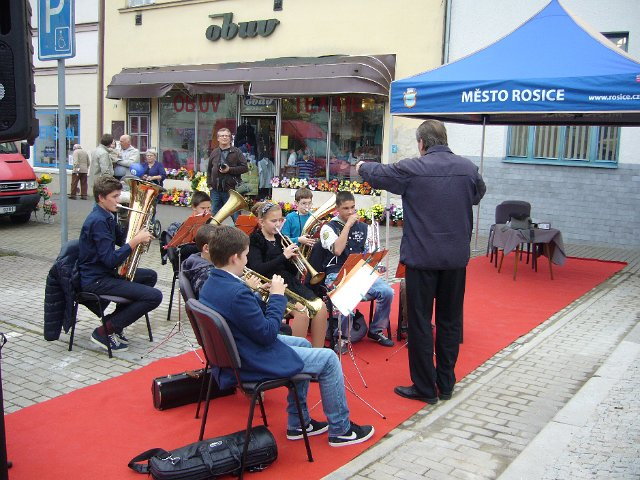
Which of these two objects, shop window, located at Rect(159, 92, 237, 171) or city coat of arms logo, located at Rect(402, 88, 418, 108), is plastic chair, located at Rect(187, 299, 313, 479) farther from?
shop window, located at Rect(159, 92, 237, 171)

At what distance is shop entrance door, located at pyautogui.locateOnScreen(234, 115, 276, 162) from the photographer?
17344 millimetres

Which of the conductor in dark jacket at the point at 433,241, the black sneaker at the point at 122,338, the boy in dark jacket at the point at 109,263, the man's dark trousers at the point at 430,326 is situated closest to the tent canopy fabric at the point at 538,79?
the conductor in dark jacket at the point at 433,241

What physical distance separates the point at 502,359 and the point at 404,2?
10.8 meters

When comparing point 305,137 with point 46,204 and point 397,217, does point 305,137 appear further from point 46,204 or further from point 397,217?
point 46,204

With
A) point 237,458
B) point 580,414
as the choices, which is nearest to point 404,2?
point 580,414

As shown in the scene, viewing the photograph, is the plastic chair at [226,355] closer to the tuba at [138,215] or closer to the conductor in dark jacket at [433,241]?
the conductor in dark jacket at [433,241]

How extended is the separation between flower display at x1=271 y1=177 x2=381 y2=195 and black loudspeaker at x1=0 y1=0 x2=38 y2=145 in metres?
12.4

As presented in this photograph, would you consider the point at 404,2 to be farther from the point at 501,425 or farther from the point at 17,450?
the point at 17,450

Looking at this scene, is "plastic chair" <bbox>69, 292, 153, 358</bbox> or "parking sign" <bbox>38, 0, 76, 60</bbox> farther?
"parking sign" <bbox>38, 0, 76, 60</bbox>

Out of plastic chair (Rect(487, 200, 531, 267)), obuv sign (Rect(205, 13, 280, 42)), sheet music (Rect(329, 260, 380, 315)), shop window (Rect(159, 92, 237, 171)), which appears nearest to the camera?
sheet music (Rect(329, 260, 380, 315))

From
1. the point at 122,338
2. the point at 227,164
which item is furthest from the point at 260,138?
the point at 122,338

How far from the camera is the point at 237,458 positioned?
3707 mm

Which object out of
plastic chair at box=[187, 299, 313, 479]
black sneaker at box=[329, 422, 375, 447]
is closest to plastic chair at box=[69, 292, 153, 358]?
plastic chair at box=[187, 299, 313, 479]

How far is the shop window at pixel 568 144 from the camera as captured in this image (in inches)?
496
